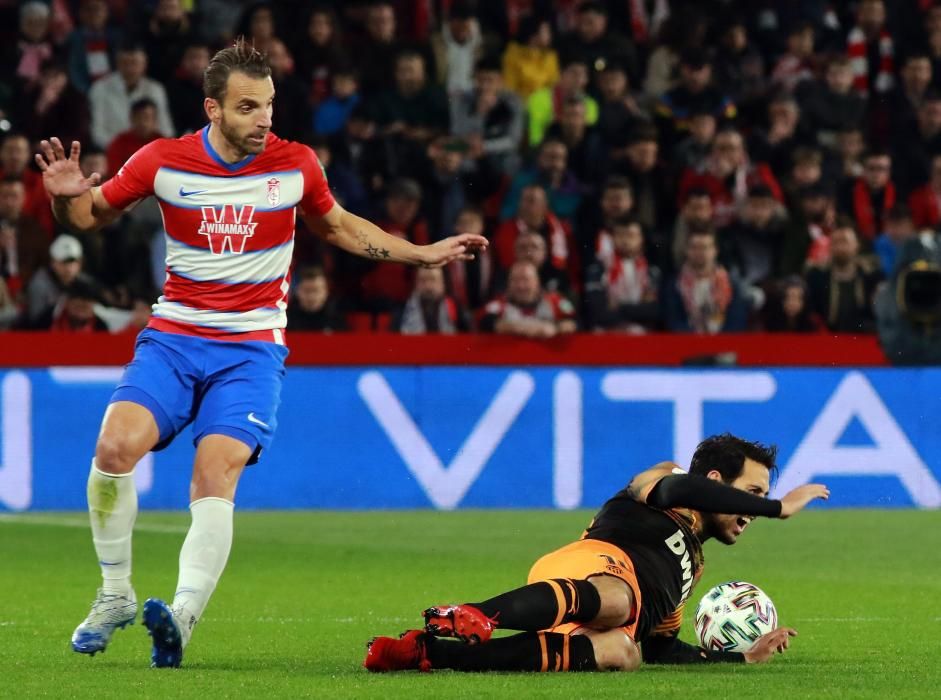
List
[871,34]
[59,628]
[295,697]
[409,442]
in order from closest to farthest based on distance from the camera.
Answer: [295,697] < [59,628] < [409,442] < [871,34]

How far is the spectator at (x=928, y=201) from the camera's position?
16.8 metres

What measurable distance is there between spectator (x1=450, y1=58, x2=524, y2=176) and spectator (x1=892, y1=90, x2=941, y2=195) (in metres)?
3.54

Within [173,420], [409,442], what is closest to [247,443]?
Answer: [173,420]

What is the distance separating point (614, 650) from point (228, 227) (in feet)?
6.42

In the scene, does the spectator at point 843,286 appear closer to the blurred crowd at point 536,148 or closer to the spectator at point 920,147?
the blurred crowd at point 536,148

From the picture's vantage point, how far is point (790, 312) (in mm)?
14953

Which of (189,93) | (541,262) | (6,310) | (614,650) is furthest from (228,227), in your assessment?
(189,93)

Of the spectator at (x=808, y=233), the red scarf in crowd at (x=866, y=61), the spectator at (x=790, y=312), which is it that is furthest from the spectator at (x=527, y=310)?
the red scarf in crowd at (x=866, y=61)

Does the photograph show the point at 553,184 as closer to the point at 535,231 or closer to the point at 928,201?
the point at 535,231

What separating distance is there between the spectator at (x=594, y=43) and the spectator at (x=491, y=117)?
1.02 metres

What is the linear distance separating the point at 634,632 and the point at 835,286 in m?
9.13

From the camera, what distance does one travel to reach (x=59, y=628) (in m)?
7.85

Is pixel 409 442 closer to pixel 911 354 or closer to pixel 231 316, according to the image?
pixel 911 354

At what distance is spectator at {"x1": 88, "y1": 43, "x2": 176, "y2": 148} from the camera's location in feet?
51.8
